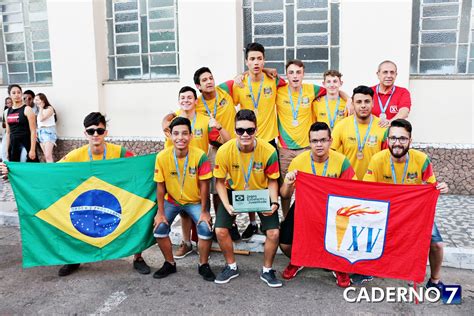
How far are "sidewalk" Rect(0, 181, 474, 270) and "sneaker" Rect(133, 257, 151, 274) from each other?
37.4 inches

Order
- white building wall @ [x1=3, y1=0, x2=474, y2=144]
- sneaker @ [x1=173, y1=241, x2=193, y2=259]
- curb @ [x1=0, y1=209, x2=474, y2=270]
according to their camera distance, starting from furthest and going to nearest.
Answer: white building wall @ [x1=3, y1=0, x2=474, y2=144], sneaker @ [x1=173, y1=241, x2=193, y2=259], curb @ [x1=0, y1=209, x2=474, y2=270]

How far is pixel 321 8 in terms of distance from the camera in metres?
7.81

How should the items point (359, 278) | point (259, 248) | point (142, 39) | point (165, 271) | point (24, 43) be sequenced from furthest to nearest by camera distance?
1. point (24, 43)
2. point (142, 39)
3. point (259, 248)
4. point (165, 271)
5. point (359, 278)

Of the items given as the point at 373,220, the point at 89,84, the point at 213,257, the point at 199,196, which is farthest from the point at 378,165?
the point at 89,84

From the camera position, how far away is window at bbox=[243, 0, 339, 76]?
25.7 ft

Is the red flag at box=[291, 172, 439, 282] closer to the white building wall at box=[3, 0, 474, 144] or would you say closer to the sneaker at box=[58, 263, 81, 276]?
the sneaker at box=[58, 263, 81, 276]

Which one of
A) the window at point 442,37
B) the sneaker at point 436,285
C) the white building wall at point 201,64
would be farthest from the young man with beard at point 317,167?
the window at point 442,37

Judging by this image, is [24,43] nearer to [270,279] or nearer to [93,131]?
[93,131]

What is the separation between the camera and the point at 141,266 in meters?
4.65

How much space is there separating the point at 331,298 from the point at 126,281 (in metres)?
2.09

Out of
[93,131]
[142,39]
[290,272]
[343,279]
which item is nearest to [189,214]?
[290,272]

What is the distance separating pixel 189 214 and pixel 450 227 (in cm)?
347

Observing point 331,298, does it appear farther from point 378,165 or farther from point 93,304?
point 93,304

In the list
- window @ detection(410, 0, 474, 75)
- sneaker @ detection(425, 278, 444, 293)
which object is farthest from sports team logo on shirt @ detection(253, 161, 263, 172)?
window @ detection(410, 0, 474, 75)
